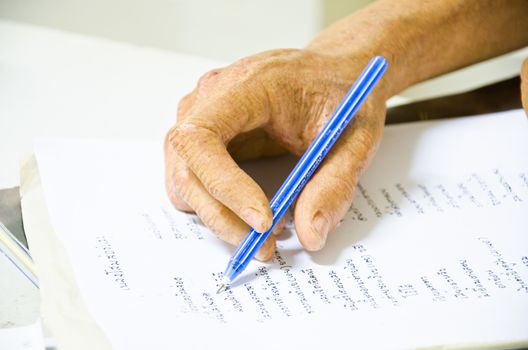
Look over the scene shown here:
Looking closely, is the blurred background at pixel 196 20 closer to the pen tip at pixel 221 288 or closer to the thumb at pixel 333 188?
the thumb at pixel 333 188

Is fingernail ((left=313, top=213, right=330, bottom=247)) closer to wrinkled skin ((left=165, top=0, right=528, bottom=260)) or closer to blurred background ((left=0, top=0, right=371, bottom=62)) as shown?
wrinkled skin ((left=165, top=0, right=528, bottom=260))

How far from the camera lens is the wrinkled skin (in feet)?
2.00

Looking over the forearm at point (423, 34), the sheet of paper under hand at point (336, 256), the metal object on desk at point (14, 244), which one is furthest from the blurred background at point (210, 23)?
the metal object on desk at point (14, 244)

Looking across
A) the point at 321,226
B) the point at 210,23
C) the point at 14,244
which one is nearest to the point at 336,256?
the point at 321,226

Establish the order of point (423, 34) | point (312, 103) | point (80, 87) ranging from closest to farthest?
point (312, 103) → point (423, 34) → point (80, 87)

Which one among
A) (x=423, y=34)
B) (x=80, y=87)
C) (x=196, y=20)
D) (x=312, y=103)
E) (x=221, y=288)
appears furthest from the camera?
(x=196, y=20)

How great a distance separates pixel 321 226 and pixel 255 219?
0.06m

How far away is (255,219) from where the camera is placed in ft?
1.91

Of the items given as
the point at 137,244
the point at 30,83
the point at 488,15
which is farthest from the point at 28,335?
the point at 488,15

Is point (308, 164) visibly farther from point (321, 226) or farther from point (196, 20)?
point (196, 20)

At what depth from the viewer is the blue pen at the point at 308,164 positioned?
59 cm

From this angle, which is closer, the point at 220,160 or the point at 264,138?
the point at 220,160

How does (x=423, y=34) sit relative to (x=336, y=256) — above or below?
above

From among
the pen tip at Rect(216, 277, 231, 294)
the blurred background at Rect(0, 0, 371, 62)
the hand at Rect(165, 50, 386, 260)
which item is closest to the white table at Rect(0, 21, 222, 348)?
the blurred background at Rect(0, 0, 371, 62)
